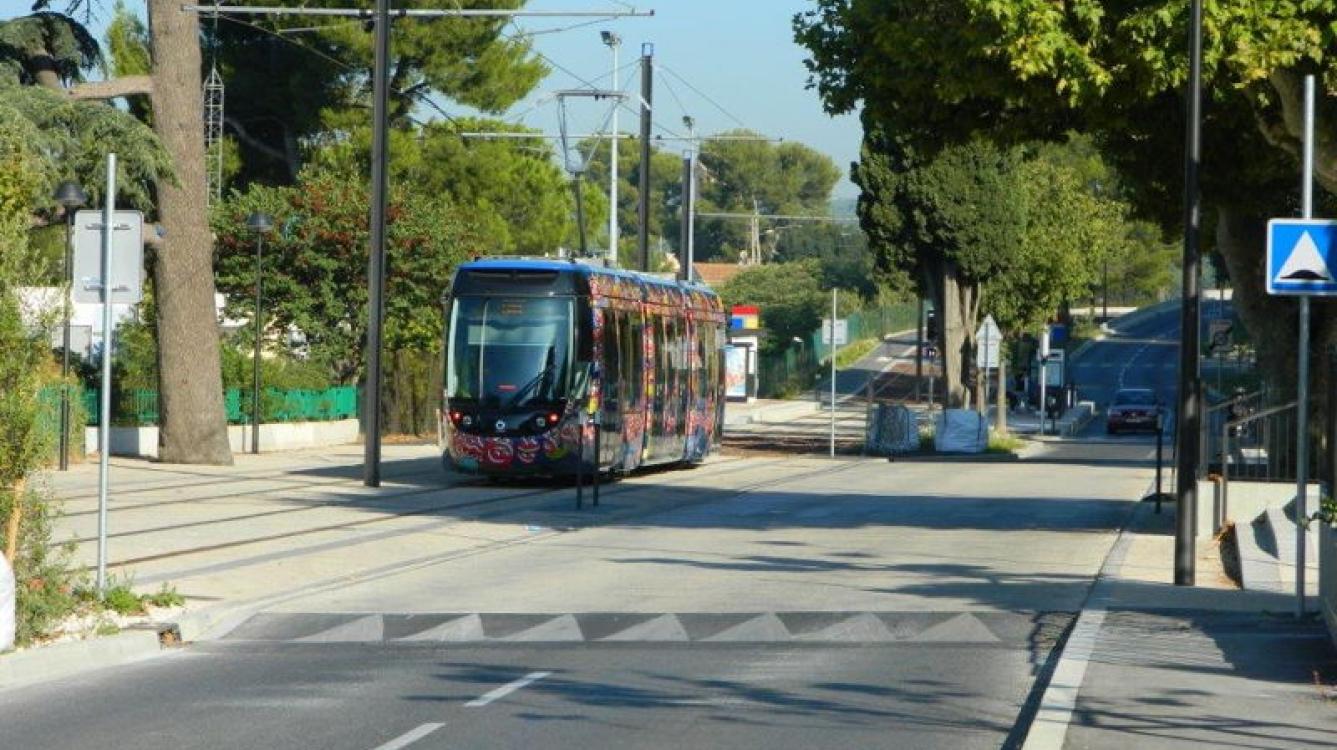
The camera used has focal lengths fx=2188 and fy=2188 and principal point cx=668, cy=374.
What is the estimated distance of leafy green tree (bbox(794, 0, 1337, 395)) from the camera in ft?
69.3

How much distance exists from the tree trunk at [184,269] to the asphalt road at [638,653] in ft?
46.2

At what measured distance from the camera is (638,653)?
14391 mm

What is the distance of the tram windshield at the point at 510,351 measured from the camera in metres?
32.1

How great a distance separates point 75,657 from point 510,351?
62.0ft

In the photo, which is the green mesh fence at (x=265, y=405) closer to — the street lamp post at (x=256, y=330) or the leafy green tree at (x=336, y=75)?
the street lamp post at (x=256, y=330)

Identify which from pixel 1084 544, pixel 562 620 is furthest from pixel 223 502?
pixel 562 620

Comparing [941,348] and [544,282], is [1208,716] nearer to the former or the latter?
[544,282]

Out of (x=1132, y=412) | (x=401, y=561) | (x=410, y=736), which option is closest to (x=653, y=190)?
(x=1132, y=412)

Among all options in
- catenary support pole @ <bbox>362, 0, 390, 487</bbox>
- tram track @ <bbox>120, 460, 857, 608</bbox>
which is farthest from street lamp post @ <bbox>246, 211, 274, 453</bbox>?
tram track @ <bbox>120, 460, 857, 608</bbox>

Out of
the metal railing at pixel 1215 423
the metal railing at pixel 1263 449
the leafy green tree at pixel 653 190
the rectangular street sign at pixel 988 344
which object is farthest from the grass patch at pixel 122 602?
the leafy green tree at pixel 653 190

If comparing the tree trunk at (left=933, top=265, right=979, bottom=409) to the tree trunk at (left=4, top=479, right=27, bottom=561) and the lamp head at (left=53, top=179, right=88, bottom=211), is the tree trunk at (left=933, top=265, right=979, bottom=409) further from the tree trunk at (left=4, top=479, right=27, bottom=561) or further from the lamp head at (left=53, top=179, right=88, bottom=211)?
the tree trunk at (left=4, top=479, right=27, bottom=561)

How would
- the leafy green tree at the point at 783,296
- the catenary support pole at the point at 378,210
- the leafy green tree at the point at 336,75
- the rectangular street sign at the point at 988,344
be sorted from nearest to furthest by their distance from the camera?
the catenary support pole at the point at 378,210 < the rectangular street sign at the point at 988,344 < the leafy green tree at the point at 336,75 < the leafy green tree at the point at 783,296

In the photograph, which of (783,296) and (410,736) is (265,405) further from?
(783,296)

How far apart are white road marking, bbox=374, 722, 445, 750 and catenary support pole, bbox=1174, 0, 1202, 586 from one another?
893 centimetres
